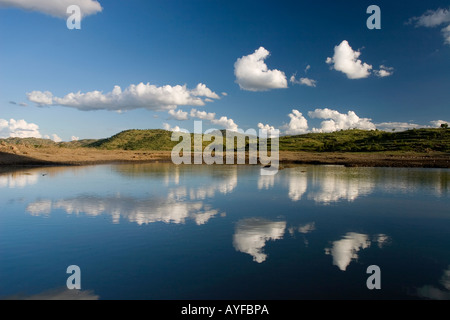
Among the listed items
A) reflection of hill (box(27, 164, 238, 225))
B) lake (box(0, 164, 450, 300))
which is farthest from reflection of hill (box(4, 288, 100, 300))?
reflection of hill (box(27, 164, 238, 225))

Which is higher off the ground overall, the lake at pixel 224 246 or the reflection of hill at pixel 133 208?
the reflection of hill at pixel 133 208

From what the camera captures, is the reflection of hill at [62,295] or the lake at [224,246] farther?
the lake at [224,246]

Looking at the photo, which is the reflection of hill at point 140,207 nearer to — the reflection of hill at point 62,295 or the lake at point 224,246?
the lake at point 224,246

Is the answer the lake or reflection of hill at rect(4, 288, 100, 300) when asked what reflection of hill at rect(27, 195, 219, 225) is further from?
reflection of hill at rect(4, 288, 100, 300)

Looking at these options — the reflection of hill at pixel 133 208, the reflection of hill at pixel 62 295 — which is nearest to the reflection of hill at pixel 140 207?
the reflection of hill at pixel 133 208

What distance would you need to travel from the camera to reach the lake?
10.8 m

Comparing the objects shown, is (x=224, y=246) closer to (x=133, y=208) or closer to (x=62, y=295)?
(x=62, y=295)

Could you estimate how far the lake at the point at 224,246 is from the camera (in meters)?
10.8

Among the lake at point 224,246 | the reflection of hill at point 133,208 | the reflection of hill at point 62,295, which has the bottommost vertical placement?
the reflection of hill at point 62,295

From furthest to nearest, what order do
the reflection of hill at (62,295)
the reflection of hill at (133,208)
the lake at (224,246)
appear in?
1. the reflection of hill at (133,208)
2. the lake at (224,246)
3. the reflection of hill at (62,295)

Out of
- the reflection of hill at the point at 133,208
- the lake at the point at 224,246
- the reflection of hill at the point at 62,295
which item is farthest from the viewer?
the reflection of hill at the point at 133,208
